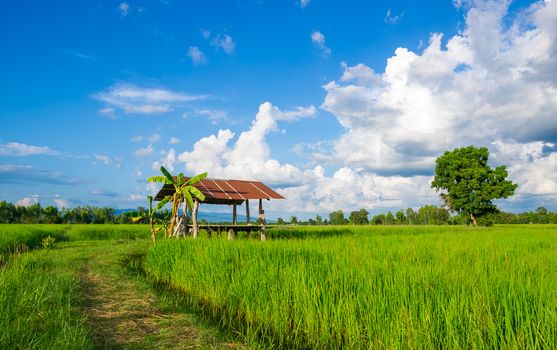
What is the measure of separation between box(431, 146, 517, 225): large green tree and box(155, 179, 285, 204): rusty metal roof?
2670cm

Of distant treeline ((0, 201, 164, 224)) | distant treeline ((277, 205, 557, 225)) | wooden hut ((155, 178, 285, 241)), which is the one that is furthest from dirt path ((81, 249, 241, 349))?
distant treeline ((277, 205, 557, 225))

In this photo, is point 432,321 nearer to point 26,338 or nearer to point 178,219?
point 26,338

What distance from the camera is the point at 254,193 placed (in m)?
18.0

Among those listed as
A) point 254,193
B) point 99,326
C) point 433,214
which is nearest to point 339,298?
point 99,326

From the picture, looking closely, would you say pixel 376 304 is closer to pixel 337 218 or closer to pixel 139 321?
pixel 139 321

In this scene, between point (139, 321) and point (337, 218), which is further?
point (337, 218)

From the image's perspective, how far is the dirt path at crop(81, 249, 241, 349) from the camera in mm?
4145

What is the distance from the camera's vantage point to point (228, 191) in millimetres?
17688

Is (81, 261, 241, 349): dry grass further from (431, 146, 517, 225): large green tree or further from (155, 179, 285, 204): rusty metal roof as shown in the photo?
(431, 146, 517, 225): large green tree

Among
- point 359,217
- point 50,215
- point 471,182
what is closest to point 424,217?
point 359,217

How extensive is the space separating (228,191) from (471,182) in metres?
29.1

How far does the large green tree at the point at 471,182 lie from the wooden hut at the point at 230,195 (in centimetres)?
2671

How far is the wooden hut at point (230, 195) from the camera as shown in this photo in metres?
16.7

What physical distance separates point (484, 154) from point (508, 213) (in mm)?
72174
